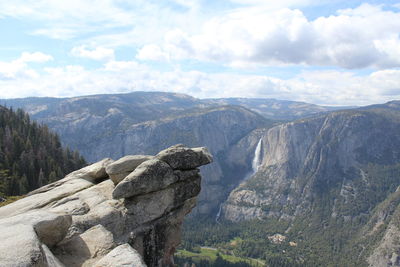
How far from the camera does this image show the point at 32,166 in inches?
4707

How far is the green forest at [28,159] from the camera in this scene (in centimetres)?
9925

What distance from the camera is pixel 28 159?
405ft

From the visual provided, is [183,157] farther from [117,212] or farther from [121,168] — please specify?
[117,212]

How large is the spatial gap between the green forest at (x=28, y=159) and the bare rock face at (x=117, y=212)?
233ft

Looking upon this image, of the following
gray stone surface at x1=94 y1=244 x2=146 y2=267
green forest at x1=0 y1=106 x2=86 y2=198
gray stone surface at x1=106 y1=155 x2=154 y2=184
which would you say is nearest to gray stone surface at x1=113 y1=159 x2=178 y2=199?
gray stone surface at x1=106 y1=155 x2=154 y2=184

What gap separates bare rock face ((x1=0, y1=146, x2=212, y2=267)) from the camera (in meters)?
16.8

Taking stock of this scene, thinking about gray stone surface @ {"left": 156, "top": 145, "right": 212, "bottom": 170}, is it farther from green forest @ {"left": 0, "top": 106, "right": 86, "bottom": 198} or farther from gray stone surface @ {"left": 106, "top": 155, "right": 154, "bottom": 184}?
green forest @ {"left": 0, "top": 106, "right": 86, "bottom": 198}

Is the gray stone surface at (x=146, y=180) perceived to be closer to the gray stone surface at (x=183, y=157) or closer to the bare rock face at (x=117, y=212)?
the bare rock face at (x=117, y=212)

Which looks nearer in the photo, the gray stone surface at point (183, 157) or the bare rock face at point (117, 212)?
the bare rock face at point (117, 212)

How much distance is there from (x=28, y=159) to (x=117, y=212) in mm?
118265

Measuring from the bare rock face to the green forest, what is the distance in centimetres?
7109

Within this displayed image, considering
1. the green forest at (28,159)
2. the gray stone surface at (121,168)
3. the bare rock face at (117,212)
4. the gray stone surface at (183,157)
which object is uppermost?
the gray stone surface at (183,157)

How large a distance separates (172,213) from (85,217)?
847 centimetres

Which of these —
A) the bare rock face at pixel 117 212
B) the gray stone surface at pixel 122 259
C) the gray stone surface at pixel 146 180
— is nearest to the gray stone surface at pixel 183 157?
the bare rock face at pixel 117 212
